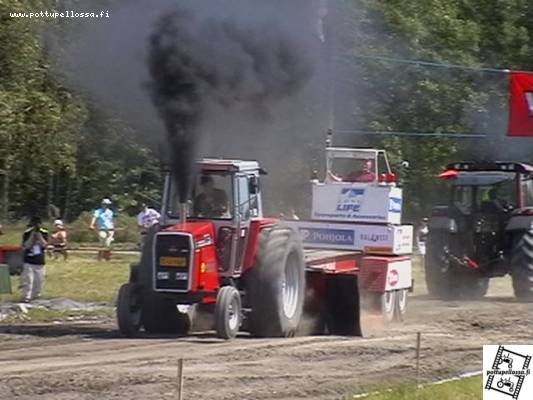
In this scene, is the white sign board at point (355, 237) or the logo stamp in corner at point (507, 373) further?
the white sign board at point (355, 237)

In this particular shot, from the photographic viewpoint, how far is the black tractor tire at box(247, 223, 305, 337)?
58.6 feet

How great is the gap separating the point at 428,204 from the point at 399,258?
69.9 feet

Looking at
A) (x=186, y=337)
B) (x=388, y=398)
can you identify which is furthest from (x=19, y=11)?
(x=388, y=398)

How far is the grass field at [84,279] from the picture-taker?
2525cm

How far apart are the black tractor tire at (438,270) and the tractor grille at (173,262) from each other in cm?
971

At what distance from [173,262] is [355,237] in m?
4.65

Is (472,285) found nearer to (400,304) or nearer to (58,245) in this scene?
(400,304)

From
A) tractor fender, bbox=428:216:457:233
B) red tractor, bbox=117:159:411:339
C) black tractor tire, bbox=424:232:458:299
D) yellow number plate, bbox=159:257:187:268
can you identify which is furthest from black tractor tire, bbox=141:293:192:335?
black tractor tire, bbox=424:232:458:299

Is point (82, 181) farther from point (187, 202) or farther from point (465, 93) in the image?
point (187, 202)

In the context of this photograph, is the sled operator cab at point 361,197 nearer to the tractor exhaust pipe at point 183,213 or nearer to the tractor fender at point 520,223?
the tractor fender at point 520,223

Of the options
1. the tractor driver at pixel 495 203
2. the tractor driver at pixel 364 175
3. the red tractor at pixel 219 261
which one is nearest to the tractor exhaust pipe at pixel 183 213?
the red tractor at pixel 219 261

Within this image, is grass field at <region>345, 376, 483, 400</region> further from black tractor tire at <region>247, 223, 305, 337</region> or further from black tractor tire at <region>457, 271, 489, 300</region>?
black tractor tire at <region>457, 271, 489, 300</region>

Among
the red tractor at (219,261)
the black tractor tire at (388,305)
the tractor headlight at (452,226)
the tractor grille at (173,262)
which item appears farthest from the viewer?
the tractor headlight at (452,226)

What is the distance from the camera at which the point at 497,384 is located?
34.3 ft
